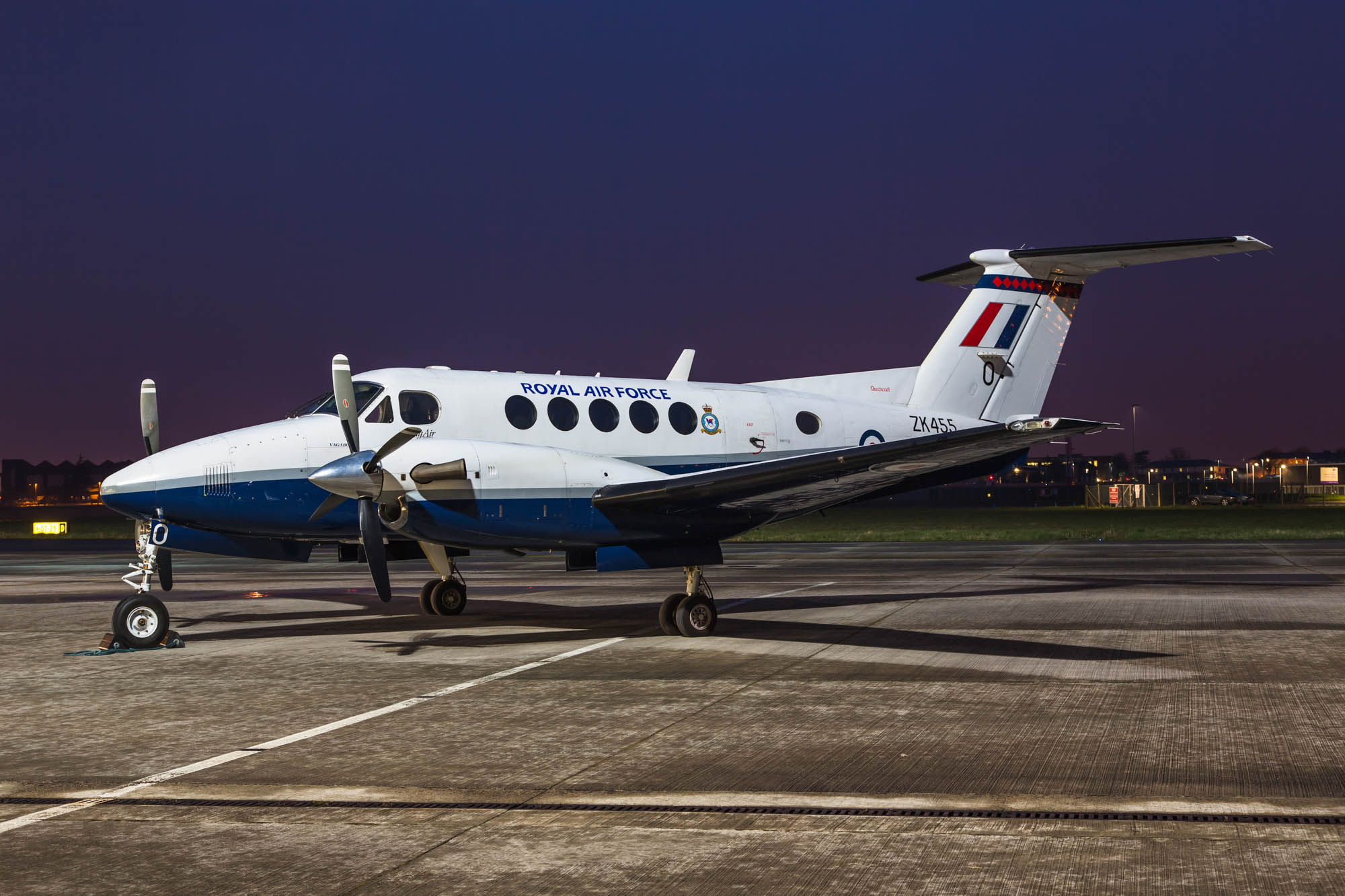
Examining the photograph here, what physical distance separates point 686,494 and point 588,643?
A: 2.14 meters

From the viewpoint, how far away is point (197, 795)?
6.27 metres

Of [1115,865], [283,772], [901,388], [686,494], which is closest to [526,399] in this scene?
[686,494]

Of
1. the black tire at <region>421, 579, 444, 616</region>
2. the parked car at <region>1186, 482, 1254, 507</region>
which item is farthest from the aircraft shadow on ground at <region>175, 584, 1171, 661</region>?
the parked car at <region>1186, 482, 1254, 507</region>

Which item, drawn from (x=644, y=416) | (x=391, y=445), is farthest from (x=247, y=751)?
(x=644, y=416)

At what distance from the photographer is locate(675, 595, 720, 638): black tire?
13484mm

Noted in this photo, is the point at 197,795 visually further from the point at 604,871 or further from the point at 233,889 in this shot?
the point at 604,871

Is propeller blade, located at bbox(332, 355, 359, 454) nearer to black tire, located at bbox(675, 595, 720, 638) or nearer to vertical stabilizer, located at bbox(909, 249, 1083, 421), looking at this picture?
black tire, located at bbox(675, 595, 720, 638)

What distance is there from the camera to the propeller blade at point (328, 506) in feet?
41.4

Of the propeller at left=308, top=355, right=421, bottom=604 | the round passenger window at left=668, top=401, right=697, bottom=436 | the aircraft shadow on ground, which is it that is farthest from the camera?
the round passenger window at left=668, top=401, right=697, bottom=436

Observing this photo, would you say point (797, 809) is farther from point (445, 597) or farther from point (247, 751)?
point (445, 597)

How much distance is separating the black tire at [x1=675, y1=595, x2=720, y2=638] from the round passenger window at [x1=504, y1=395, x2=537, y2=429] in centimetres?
299

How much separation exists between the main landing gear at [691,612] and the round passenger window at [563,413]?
2454mm

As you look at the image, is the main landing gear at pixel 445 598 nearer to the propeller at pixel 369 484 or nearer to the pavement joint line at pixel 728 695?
the propeller at pixel 369 484

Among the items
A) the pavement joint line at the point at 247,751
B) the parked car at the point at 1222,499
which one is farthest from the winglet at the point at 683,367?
the parked car at the point at 1222,499
